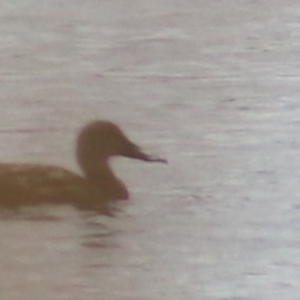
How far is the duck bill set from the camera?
0.49 meters

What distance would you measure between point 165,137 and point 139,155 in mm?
28

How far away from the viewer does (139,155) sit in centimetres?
49

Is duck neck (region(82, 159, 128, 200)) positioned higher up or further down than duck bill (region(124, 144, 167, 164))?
further down

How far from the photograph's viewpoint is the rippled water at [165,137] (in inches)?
18.4

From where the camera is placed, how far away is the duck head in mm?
482

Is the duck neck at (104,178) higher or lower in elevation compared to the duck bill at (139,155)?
lower

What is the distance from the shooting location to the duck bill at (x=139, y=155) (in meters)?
0.49

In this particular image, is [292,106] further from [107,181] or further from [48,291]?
[48,291]

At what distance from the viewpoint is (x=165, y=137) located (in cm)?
48

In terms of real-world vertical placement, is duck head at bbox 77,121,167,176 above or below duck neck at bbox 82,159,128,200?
above

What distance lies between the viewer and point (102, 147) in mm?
484

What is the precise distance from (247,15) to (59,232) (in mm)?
251

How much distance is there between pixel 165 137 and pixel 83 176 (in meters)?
0.08

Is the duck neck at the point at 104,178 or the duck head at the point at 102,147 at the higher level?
the duck head at the point at 102,147
